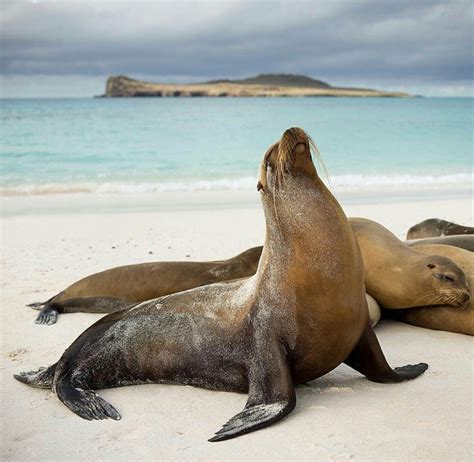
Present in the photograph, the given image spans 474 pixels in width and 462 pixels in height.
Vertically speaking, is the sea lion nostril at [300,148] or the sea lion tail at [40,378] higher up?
the sea lion nostril at [300,148]

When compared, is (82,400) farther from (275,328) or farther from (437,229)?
(437,229)

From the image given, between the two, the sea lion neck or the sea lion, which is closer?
the sea lion neck

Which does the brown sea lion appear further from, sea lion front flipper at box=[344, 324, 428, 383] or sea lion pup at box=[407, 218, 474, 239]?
sea lion pup at box=[407, 218, 474, 239]

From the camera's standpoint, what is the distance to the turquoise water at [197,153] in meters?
19.0

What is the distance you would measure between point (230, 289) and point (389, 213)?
7931 millimetres

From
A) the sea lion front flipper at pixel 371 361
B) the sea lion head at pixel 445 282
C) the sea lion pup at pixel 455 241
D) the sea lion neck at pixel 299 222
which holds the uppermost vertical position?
the sea lion neck at pixel 299 222

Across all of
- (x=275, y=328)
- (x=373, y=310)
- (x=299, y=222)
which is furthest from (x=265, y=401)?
(x=373, y=310)

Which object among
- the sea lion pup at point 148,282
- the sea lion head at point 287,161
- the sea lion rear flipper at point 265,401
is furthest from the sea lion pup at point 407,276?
the sea lion rear flipper at point 265,401

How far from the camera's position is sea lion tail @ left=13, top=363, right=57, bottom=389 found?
4535mm

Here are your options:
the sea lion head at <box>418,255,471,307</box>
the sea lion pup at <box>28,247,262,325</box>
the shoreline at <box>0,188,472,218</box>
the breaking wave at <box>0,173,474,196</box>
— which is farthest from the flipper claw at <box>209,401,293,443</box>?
the breaking wave at <box>0,173,474,196</box>

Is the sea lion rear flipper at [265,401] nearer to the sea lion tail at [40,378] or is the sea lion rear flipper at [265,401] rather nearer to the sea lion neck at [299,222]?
the sea lion neck at [299,222]

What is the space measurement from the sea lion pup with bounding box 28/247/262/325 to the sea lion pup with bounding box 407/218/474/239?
212 centimetres

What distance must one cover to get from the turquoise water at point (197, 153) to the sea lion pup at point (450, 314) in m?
11.5

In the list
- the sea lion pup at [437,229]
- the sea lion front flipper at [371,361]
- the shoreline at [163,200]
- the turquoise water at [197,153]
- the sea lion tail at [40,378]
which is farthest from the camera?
the turquoise water at [197,153]
